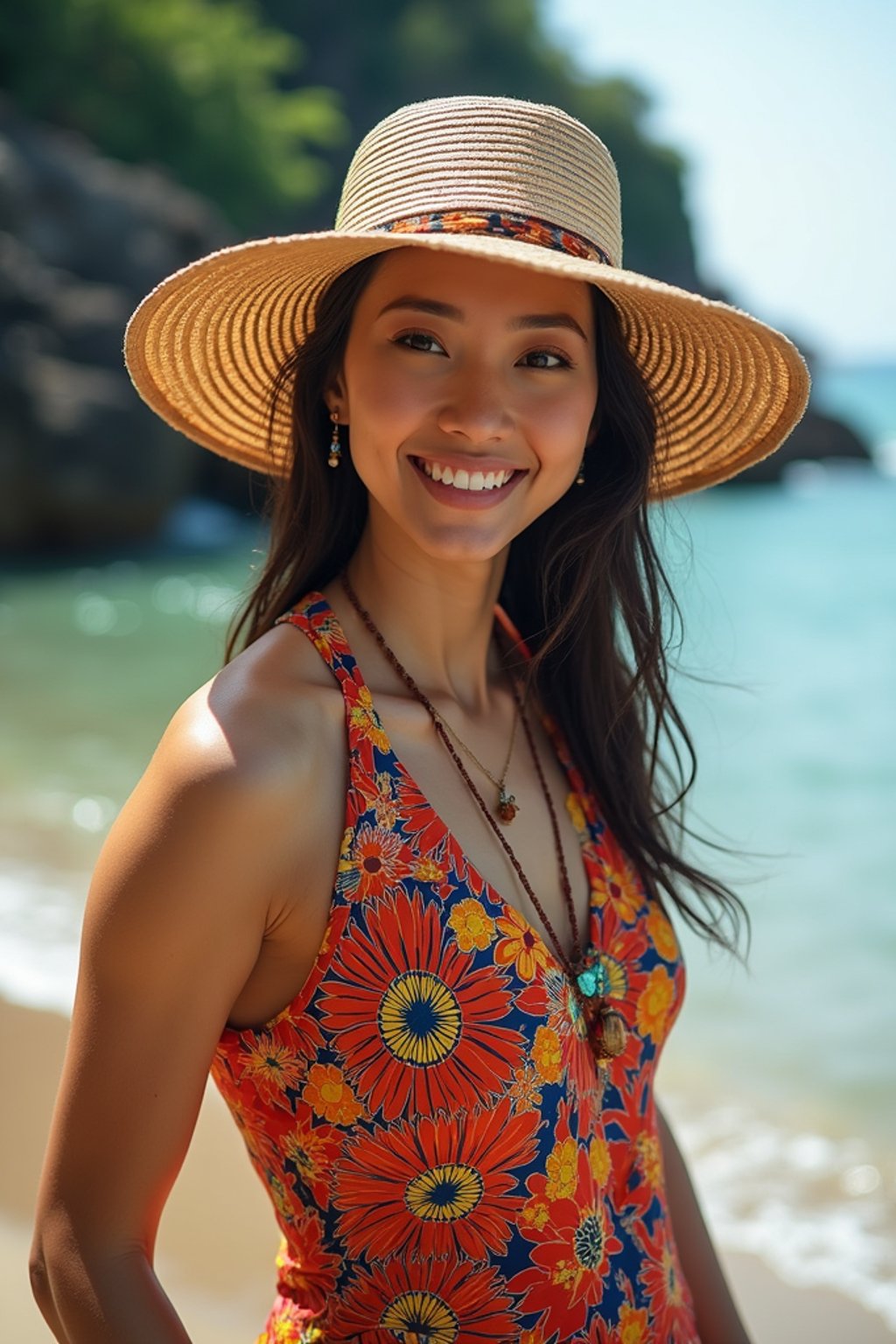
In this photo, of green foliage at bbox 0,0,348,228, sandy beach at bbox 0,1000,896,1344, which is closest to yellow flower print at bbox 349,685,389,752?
sandy beach at bbox 0,1000,896,1344

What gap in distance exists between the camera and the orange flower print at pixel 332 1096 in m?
1.51

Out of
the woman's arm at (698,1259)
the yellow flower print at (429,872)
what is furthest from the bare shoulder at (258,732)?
the woman's arm at (698,1259)

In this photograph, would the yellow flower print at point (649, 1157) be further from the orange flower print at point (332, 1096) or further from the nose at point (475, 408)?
the nose at point (475, 408)

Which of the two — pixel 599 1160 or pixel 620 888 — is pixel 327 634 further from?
pixel 599 1160

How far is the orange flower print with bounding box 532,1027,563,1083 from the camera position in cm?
158

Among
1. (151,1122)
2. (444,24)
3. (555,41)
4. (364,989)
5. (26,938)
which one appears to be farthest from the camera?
(555,41)

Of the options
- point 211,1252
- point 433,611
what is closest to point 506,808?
point 433,611

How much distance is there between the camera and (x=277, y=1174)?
1603 mm

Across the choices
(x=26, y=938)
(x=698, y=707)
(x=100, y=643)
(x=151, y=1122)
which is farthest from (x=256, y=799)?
(x=100, y=643)

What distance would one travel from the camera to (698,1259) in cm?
198

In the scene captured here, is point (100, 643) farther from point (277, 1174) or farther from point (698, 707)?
point (277, 1174)

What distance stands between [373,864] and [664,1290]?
0.69 metres

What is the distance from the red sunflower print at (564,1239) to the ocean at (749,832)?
833 millimetres

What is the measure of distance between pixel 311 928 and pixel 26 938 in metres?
2.91
